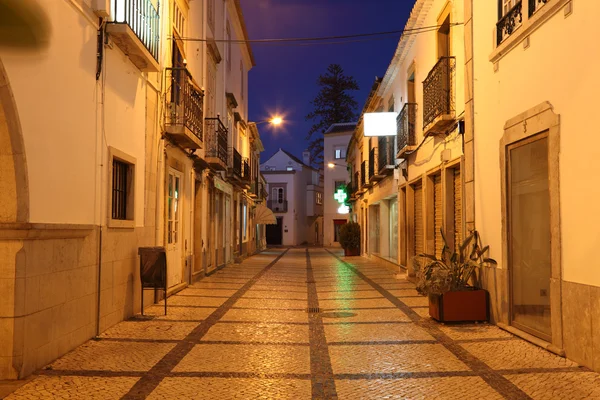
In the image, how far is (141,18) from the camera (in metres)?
8.36

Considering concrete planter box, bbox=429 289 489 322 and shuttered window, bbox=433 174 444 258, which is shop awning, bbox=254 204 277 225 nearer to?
shuttered window, bbox=433 174 444 258

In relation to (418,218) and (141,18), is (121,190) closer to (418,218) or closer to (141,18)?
(141,18)

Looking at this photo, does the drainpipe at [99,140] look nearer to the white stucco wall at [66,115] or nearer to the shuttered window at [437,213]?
the white stucco wall at [66,115]

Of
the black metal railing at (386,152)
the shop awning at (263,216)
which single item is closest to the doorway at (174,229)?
→ the black metal railing at (386,152)

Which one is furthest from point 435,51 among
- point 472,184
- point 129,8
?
point 129,8

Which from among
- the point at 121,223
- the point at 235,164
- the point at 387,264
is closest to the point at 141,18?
the point at 121,223

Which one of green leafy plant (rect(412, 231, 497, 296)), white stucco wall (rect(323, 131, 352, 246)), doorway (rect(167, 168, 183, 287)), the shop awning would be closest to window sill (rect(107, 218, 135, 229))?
doorway (rect(167, 168, 183, 287))

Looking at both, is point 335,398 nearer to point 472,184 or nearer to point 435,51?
point 472,184

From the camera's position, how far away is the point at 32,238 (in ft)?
16.4

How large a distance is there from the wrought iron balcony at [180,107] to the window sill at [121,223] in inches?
111

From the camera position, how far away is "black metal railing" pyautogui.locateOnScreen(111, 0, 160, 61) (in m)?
7.36

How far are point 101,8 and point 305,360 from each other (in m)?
4.87

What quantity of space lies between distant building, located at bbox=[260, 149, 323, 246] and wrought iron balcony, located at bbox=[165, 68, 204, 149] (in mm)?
36600

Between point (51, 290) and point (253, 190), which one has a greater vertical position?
point (253, 190)
